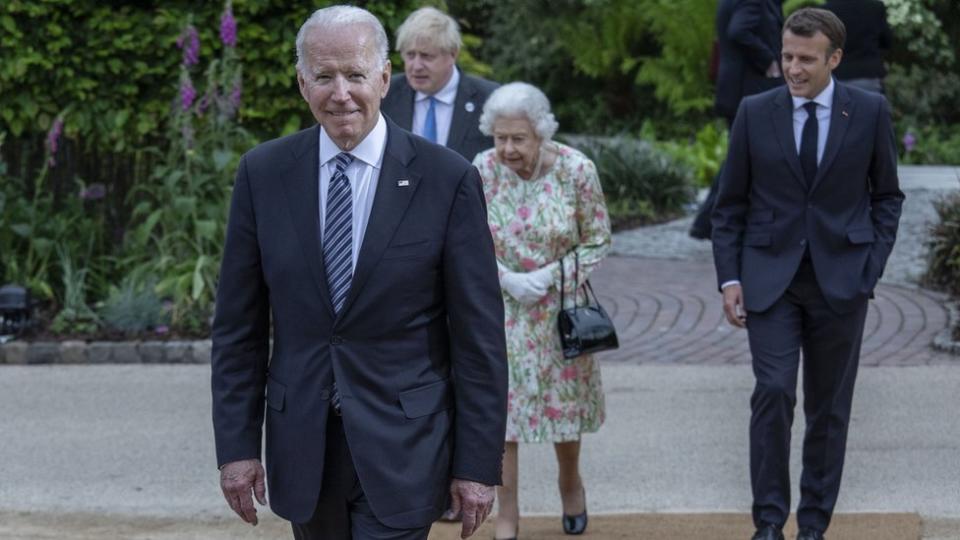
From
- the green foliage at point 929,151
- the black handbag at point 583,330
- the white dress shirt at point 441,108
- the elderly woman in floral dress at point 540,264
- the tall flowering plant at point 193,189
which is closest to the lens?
the black handbag at point 583,330

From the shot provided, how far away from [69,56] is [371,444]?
777 centimetres

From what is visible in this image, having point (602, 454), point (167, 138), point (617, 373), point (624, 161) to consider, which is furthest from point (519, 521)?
point (624, 161)

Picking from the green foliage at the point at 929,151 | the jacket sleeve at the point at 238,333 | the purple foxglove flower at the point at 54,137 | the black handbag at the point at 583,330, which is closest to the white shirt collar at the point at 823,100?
the black handbag at the point at 583,330

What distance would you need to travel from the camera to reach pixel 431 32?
683 centimetres

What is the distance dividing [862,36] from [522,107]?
675cm

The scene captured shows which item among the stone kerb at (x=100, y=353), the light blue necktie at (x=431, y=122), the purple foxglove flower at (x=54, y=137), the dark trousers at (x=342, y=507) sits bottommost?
the stone kerb at (x=100, y=353)

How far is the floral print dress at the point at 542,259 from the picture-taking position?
6121 mm

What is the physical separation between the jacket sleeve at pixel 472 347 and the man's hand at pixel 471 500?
18mm

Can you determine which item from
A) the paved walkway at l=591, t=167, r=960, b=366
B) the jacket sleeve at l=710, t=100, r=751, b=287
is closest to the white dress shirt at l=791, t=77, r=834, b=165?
the jacket sleeve at l=710, t=100, r=751, b=287

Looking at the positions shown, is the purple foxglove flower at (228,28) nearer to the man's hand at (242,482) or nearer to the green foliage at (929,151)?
the man's hand at (242,482)

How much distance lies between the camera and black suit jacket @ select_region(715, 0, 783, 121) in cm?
1091

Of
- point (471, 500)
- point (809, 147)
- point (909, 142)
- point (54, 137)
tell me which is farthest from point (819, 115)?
point (909, 142)

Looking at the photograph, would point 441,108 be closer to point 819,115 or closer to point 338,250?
point 819,115

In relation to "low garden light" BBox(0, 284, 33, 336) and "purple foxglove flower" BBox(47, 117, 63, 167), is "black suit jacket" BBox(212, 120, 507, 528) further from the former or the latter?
"purple foxglove flower" BBox(47, 117, 63, 167)
